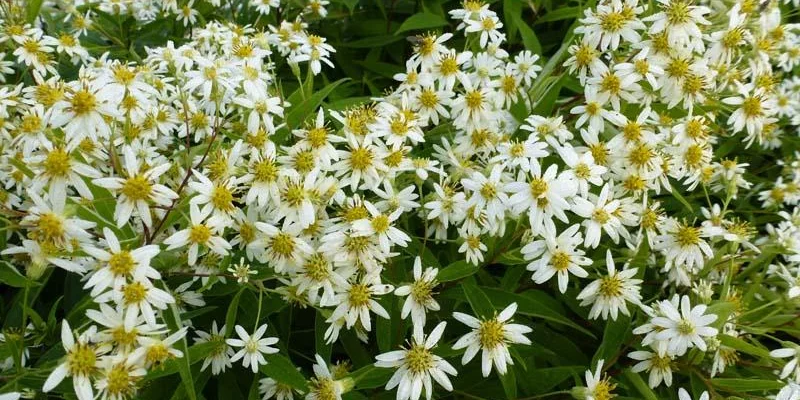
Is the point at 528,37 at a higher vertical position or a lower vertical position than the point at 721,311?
higher

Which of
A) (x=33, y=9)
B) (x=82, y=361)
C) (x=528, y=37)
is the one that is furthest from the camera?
(x=528, y=37)

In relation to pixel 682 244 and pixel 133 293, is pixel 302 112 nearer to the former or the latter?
pixel 133 293

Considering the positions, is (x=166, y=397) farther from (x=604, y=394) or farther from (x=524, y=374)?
(x=604, y=394)

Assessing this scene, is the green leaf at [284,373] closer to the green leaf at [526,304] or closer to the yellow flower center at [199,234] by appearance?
the yellow flower center at [199,234]

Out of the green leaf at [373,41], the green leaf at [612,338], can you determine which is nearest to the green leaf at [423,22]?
the green leaf at [373,41]

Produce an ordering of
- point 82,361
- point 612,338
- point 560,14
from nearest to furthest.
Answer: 1. point 82,361
2. point 612,338
3. point 560,14

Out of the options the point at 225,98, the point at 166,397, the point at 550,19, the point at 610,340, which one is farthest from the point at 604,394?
the point at 550,19

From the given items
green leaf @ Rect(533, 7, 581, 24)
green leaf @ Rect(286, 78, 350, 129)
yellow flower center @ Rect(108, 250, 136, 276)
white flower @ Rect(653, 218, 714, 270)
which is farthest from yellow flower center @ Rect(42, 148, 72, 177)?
green leaf @ Rect(533, 7, 581, 24)

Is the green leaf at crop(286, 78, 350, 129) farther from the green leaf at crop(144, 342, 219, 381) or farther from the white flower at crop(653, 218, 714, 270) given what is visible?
the white flower at crop(653, 218, 714, 270)

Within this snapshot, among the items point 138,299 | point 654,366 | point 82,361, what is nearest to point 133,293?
point 138,299
